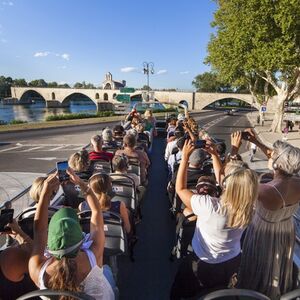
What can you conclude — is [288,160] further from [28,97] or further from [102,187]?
[28,97]

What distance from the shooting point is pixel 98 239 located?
2.26 metres

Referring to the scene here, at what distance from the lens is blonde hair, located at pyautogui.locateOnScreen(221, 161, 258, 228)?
230 centimetres

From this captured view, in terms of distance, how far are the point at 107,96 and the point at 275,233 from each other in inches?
3868

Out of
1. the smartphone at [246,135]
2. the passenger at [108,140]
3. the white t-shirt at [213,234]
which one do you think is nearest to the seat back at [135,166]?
the passenger at [108,140]

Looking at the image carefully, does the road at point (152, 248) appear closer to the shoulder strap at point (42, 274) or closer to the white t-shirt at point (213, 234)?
the white t-shirt at point (213, 234)

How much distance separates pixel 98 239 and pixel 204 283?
1.15 meters

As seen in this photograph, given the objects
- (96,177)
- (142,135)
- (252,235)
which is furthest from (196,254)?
(142,135)

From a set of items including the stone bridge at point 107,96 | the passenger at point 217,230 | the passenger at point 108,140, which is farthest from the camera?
the stone bridge at point 107,96

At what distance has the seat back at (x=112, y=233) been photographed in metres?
3.14

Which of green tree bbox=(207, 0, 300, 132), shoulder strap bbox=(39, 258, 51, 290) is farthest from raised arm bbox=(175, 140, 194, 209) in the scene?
green tree bbox=(207, 0, 300, 132)

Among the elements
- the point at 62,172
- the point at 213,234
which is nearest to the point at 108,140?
the point at 62,172

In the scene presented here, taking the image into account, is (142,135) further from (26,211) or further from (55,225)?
(55,225)

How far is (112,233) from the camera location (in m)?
3.17

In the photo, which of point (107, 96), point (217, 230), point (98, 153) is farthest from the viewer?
point (107, 96)
